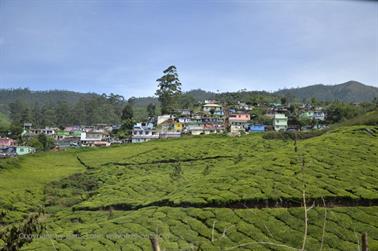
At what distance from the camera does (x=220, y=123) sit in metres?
72.1

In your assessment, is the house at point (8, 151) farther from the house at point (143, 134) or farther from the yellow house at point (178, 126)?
the yellow house at point (178, 126)

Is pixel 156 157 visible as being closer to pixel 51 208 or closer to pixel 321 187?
pixel 51 208

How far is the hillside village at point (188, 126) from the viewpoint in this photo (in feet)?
213

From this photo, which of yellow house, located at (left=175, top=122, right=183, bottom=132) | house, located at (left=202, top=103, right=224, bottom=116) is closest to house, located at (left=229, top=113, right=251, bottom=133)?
house, located at (left=202, top=103, right=224, bottom=116)

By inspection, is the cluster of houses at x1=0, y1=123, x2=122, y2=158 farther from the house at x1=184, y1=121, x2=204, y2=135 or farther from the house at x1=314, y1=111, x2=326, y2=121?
the house at x1=314, y1=111, x2=326, y2=121

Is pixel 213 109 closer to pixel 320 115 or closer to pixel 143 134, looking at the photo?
pixel 143 134

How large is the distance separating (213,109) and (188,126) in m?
12.3

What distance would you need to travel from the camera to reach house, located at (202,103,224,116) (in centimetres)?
7818

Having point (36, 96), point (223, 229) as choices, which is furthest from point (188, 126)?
point (36, 96)

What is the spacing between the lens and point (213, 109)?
80.4m

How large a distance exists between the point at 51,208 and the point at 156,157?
46.4 feet

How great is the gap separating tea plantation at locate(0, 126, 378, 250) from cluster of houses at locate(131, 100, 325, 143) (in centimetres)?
1855

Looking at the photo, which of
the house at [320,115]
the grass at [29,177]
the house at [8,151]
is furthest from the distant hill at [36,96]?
the grass at [29,177]

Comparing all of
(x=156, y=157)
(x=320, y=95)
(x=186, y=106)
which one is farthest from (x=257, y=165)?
(x=320, y=95)
